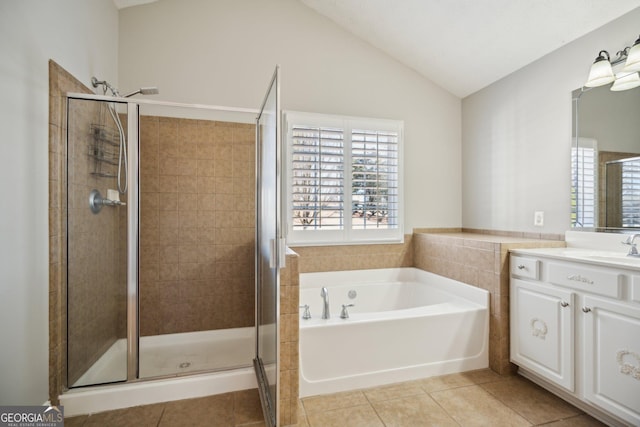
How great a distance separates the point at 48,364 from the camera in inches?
63.2

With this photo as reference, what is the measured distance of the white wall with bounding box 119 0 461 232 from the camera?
8.36 feet

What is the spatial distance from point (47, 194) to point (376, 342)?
6.71 feet

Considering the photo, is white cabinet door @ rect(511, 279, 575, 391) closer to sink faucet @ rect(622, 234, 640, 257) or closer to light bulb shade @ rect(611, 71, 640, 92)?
sink faucet @ rect(622, 234, 640, 257)

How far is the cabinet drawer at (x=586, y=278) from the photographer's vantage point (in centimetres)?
151

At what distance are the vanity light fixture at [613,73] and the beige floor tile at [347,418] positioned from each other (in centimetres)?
248

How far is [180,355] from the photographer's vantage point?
2.28m

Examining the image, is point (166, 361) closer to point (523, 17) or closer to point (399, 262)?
point (399, 262)

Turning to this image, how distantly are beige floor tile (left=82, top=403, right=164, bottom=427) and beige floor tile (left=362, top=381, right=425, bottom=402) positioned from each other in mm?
1201

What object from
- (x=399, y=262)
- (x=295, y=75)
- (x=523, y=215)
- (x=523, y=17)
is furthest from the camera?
(x=399, y=262)

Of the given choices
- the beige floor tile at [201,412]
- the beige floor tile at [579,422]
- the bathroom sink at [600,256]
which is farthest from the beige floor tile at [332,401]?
the bathroom sink at [600,256]

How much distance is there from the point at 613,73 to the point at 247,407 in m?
3.04

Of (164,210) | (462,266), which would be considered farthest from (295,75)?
(462,266)

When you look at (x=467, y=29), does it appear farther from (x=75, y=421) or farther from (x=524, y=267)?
(x=75, y=421)

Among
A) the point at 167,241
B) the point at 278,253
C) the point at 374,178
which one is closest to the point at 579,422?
the point at 278,253
